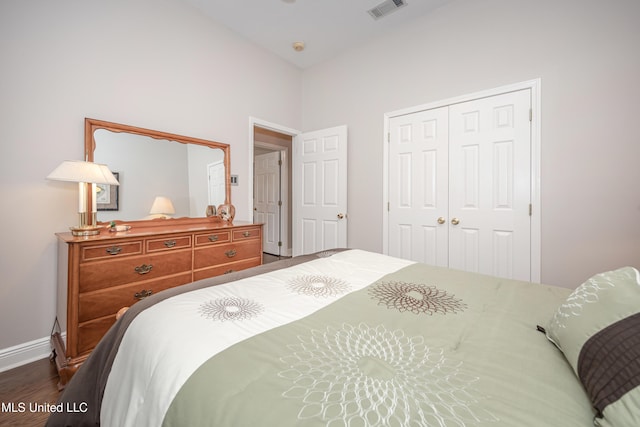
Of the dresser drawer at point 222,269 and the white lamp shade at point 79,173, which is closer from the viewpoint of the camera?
the white lamp shade at point 79,173

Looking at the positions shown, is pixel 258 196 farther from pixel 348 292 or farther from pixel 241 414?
pixel 241 414

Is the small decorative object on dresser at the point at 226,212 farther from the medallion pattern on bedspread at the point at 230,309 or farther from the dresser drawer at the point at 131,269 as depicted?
the medallion pattern on bedspread at the point at 230,309

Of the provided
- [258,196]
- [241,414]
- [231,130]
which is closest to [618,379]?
[241,414]

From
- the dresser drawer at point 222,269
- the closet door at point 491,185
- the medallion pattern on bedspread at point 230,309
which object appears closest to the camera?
the medallion pattern on bedspread at point 230,309

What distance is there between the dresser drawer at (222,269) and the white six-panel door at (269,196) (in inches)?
101

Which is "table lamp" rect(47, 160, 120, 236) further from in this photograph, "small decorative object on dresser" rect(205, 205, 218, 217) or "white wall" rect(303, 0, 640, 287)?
"white wall" rect(303, 0, 640, 287)

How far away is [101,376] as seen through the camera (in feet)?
3.01

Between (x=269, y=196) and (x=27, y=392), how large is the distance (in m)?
4.23

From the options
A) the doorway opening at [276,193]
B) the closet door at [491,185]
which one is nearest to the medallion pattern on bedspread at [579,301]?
the closet door at [491,185]

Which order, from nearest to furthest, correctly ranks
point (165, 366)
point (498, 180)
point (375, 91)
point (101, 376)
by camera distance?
point (165, 366) < point (101, 376) < point (498, 180) < point (375, 91)

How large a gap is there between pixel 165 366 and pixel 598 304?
1150 mm

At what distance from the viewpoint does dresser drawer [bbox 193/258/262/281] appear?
2.29m

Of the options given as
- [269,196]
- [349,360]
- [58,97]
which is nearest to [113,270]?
[58,97]

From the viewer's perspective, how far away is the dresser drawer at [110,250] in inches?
66.1
